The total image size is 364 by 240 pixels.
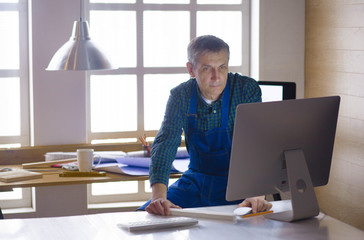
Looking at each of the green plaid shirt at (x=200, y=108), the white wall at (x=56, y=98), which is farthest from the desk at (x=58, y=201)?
the green plaid shirt at (x=200, y=108)

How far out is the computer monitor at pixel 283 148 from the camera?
2.21m

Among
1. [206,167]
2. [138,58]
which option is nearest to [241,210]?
[206,167]

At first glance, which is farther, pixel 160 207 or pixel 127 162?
pixel 127 162

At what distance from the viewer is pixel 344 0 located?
155 inches

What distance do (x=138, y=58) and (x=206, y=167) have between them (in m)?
1.66

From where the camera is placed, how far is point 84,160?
3430 millimetres

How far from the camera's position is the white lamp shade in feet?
10.7

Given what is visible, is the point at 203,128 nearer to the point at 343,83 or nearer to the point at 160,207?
the point at 160,207

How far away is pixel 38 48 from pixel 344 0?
6.54ft

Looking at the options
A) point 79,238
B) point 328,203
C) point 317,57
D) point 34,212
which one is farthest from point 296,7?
point 79,238

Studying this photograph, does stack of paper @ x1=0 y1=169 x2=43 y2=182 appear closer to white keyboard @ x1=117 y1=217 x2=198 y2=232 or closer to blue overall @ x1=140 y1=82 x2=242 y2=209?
blue overall @ x1=140 y1=82 x2=242 y2=209

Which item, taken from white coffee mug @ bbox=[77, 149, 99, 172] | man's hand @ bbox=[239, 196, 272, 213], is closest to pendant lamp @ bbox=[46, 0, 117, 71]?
white coffee mug @ bbox=[77, 149, 99, 172]

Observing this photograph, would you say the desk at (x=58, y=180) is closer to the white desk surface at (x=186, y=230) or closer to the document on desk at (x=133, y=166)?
the document on desk at (x=133, y=166)

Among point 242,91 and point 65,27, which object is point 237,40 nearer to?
point 65,27
